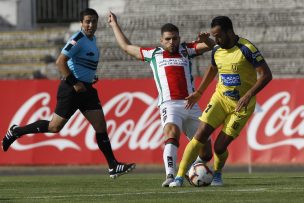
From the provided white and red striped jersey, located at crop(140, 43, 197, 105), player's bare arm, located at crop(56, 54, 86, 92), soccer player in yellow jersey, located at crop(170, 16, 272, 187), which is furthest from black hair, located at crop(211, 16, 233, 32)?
player's bare arm, located at crop(56, 54, 86, 92)

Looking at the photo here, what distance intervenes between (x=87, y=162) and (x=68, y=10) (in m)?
10.7

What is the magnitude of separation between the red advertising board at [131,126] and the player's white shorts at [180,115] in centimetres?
837

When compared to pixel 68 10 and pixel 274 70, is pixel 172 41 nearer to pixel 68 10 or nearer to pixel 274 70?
pixel 274 70

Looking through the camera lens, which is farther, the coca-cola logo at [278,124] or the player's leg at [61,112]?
the coca-cola logo at [278,124]

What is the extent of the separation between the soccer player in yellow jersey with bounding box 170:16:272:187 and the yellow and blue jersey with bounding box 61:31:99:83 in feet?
8.45

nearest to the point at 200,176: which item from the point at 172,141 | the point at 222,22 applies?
the point at 172,141

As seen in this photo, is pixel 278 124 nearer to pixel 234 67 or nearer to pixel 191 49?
pixel 191 49

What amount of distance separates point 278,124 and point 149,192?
34.2 feet

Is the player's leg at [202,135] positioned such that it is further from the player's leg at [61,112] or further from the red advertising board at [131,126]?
the red advertising board at [131,126]

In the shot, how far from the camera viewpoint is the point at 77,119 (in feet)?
78.5

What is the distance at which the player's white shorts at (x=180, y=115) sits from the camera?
561 inches

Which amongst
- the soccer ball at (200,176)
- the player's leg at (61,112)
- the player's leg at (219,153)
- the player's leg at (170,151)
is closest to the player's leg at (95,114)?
the player's leg at (61,112)

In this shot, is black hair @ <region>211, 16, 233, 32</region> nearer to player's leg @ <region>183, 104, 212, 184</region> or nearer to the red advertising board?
player's leg @ <region>183, 104, 212, 184</region>

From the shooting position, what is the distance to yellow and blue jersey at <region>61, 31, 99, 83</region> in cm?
1606
